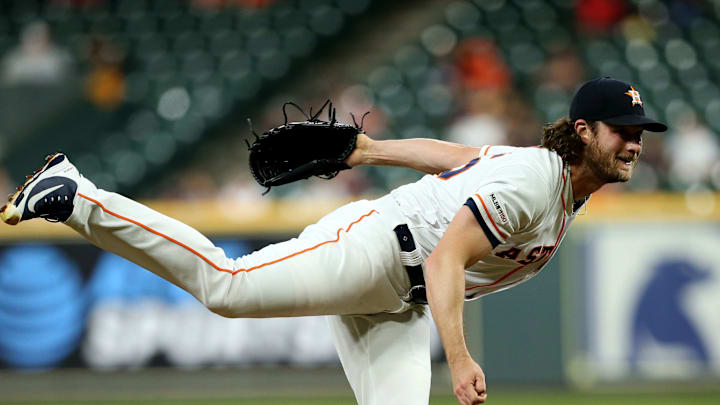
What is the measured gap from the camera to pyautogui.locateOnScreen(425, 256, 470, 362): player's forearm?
314 cm

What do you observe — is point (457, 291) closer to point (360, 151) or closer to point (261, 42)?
point (360, 151)

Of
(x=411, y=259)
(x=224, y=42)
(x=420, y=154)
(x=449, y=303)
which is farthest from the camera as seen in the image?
(x=224, y=42)

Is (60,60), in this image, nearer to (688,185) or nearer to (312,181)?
(312,181)

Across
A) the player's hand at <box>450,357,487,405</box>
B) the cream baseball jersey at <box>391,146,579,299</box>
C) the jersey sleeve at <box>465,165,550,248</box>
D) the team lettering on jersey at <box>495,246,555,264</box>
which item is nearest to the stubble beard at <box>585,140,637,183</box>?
the cream baseball jersey at <box>391,146,579,299</box>

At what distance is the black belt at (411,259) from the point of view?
369 cm

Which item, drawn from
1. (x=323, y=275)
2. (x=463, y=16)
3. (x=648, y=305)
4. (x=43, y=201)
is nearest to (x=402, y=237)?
(x=323, y=275)

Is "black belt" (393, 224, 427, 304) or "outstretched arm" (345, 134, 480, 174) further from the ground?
"outstretched arm" (345, 134, 480, 174)

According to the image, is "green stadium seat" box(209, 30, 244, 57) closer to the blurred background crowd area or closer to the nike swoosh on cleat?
the blurred background crowd area

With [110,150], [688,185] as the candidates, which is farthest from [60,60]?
[688,185]

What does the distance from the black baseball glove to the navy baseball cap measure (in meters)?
0.99

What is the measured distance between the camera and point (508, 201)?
329 centimetres

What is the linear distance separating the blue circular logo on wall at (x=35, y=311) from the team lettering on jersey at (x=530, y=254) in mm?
4945

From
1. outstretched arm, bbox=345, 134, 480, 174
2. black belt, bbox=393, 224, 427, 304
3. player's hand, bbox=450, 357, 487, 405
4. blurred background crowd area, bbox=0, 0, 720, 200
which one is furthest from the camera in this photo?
blurred background crowd area, bbox=0, 0, 720, 200

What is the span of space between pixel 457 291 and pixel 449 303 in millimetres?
49
